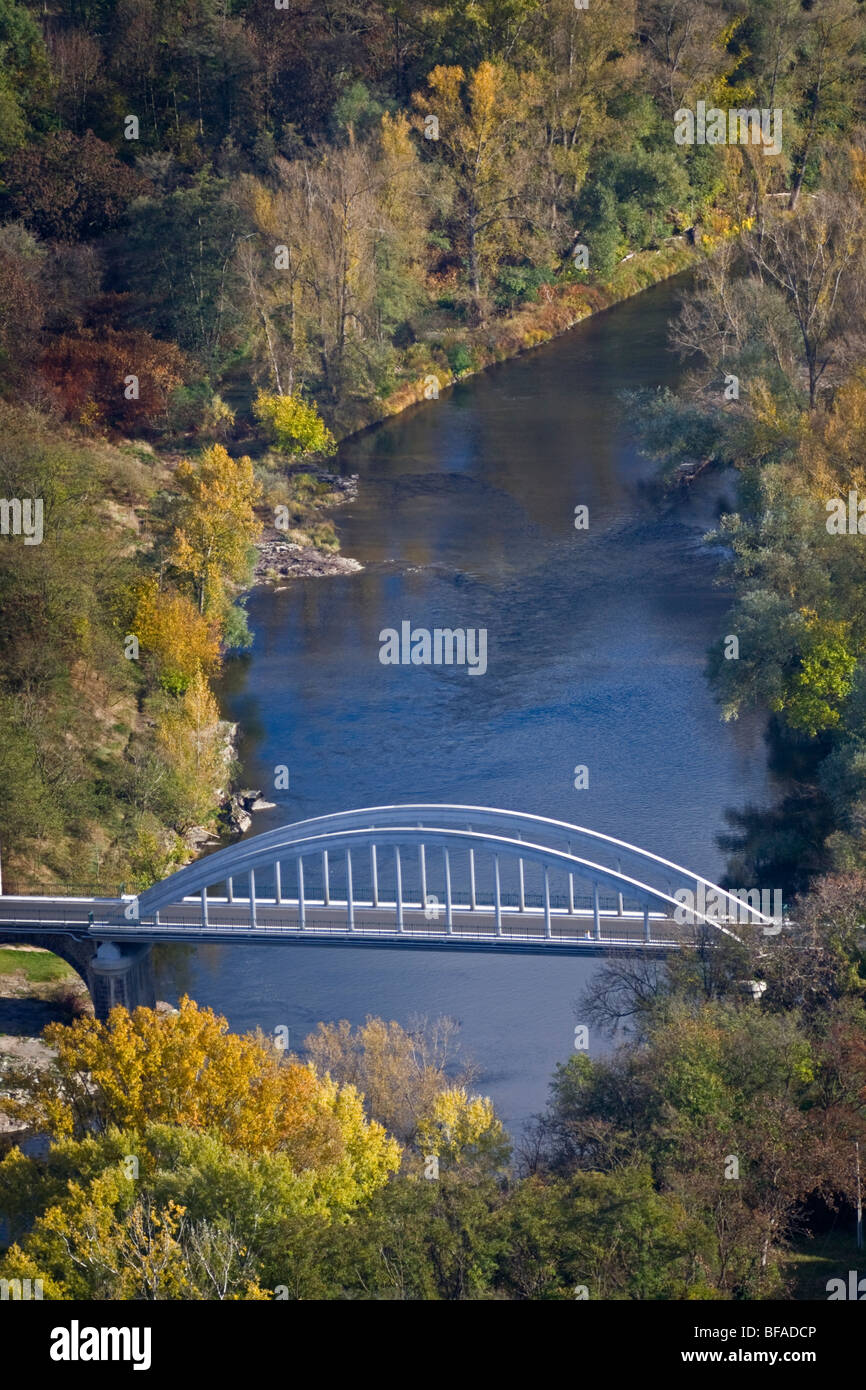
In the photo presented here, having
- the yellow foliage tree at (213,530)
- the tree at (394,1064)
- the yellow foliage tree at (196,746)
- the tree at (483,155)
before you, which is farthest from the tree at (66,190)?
the tree at (394,1064)

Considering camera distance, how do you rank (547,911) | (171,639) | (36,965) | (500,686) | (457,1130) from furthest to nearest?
1. (500,686)
2. (171,639)
3. (36,965)
4. (547,911)
5. (457,1130)

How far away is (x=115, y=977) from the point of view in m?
44.4

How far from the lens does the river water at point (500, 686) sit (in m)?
45.0

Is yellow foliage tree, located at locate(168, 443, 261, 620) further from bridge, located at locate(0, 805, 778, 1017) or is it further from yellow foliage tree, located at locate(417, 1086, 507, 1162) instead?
yellow foliage tree, located at locate(417, 1086, 507, 1162)

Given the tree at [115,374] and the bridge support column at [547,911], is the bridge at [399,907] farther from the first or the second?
the tree at [115,374]

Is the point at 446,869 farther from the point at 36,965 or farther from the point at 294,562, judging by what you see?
the point at 294,562

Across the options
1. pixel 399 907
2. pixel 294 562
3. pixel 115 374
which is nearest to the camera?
pixel 399 907

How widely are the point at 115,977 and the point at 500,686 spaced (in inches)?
670

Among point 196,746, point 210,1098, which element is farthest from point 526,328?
point 210,1098

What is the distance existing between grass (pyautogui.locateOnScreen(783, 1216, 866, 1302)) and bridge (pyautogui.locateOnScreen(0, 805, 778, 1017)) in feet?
26.5

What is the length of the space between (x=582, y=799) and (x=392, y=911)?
8557 millimetres

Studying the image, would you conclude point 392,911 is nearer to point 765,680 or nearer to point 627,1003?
point 627,1003

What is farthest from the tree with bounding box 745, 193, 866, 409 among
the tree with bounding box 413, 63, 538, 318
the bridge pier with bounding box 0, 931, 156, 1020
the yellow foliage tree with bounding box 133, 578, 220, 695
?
the bridge pier with bounding box 0, 931, 156, 1020

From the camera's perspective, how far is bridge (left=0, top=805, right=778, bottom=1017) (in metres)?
43.2
